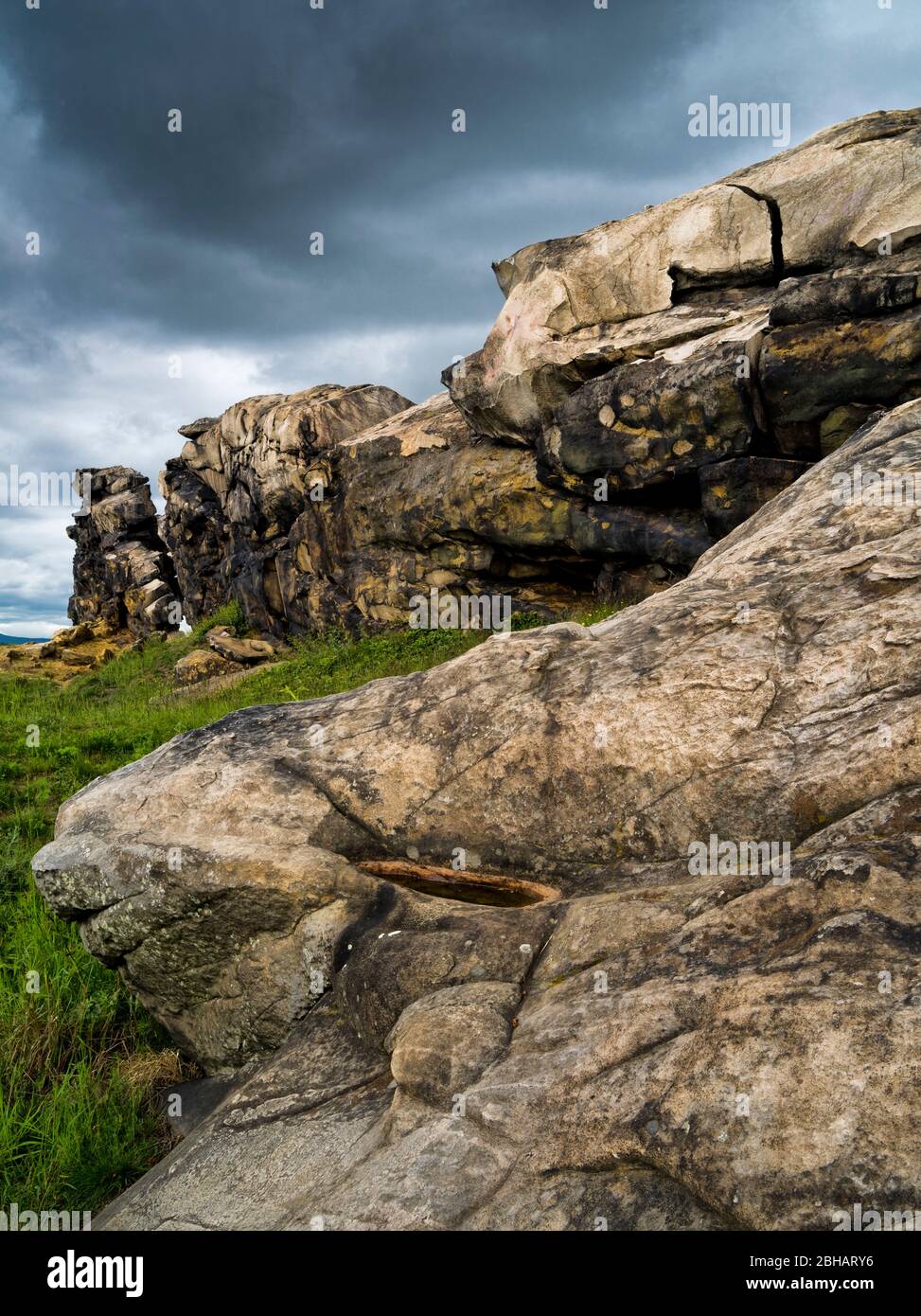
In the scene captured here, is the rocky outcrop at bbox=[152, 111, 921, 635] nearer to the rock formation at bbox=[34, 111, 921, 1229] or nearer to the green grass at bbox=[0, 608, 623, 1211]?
the rock formation at bbox=[34, 111, 921, 1229]

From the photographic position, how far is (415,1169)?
3.83 meters

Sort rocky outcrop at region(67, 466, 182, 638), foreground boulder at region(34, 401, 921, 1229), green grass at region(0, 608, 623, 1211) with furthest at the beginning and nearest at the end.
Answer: rocky outcrop at region(67, 466, 182, 638), green grass at region(0, 608, 623, 1211), foreground boulder at region(34, 401, 921, 1229)

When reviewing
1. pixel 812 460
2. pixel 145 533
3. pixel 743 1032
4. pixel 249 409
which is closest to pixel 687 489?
pixel 812 460

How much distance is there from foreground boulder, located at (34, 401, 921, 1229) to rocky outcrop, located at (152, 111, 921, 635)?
683cm

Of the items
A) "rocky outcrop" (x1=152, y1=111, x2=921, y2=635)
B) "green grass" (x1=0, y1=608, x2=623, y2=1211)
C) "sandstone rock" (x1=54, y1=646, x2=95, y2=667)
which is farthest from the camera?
"sandstone rock" (x1=54, y1=646, x2=95, y2=667)

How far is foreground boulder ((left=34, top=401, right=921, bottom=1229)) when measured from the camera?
3.43 metres

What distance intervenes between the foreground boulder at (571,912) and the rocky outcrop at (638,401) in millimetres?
6834

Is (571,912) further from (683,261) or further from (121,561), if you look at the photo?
(121,561)

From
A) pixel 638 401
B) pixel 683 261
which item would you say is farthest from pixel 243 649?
pixel 683 261

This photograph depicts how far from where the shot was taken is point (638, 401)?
16.6 meters

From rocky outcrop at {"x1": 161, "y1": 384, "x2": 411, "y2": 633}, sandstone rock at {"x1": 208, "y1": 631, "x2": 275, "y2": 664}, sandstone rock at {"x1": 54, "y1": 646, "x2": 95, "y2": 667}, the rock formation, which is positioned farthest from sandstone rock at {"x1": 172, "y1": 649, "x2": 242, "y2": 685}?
the rock formation

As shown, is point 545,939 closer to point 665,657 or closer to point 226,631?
point 665,657

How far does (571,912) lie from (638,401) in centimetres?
1337
